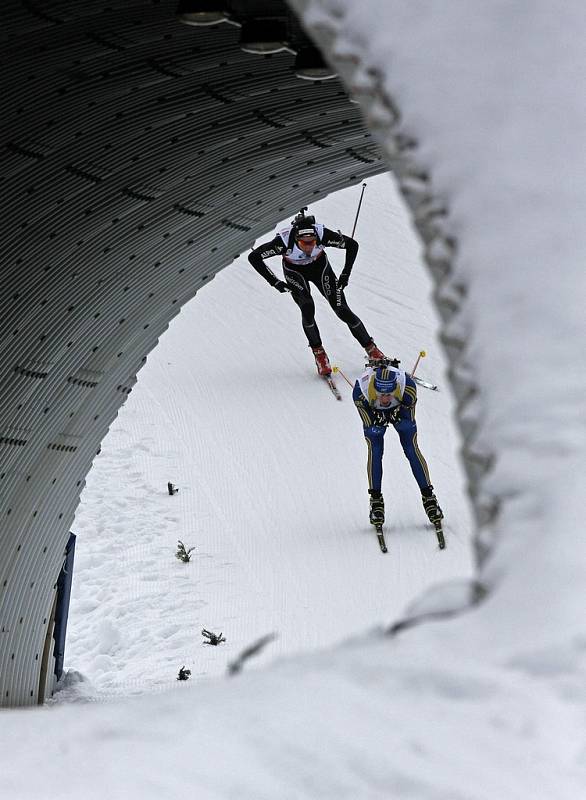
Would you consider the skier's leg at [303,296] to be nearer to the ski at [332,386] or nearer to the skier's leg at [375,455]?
the ski at [332,386]

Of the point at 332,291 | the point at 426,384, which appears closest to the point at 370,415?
the point at 332,291

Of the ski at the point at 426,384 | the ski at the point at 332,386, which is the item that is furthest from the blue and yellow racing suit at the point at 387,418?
the ski at the point at 426,384

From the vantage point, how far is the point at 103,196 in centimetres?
615

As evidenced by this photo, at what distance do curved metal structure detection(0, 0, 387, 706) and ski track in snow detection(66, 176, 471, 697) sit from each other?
1.79m

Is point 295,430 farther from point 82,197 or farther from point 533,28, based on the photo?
point 533,28

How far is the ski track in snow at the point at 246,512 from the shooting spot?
9523 mm

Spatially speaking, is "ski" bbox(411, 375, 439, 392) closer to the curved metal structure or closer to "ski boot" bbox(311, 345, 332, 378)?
"ski boot" bbox(311, 345, 332, 378)

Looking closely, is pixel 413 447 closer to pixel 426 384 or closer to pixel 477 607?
pixel 426 384

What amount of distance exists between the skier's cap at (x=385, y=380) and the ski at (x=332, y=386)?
14.3 feet

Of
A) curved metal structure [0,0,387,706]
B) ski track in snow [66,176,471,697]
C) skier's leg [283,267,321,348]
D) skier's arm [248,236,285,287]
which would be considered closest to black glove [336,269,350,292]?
skier's leg [283,267,321,348]

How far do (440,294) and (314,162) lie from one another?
A: 5.21 metres

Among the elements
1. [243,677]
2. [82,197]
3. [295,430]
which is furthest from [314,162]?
[295,430]

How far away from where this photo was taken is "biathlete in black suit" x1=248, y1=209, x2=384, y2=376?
41.4ft

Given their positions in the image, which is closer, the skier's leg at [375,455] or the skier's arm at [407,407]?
the skier's arm at [407,407]
